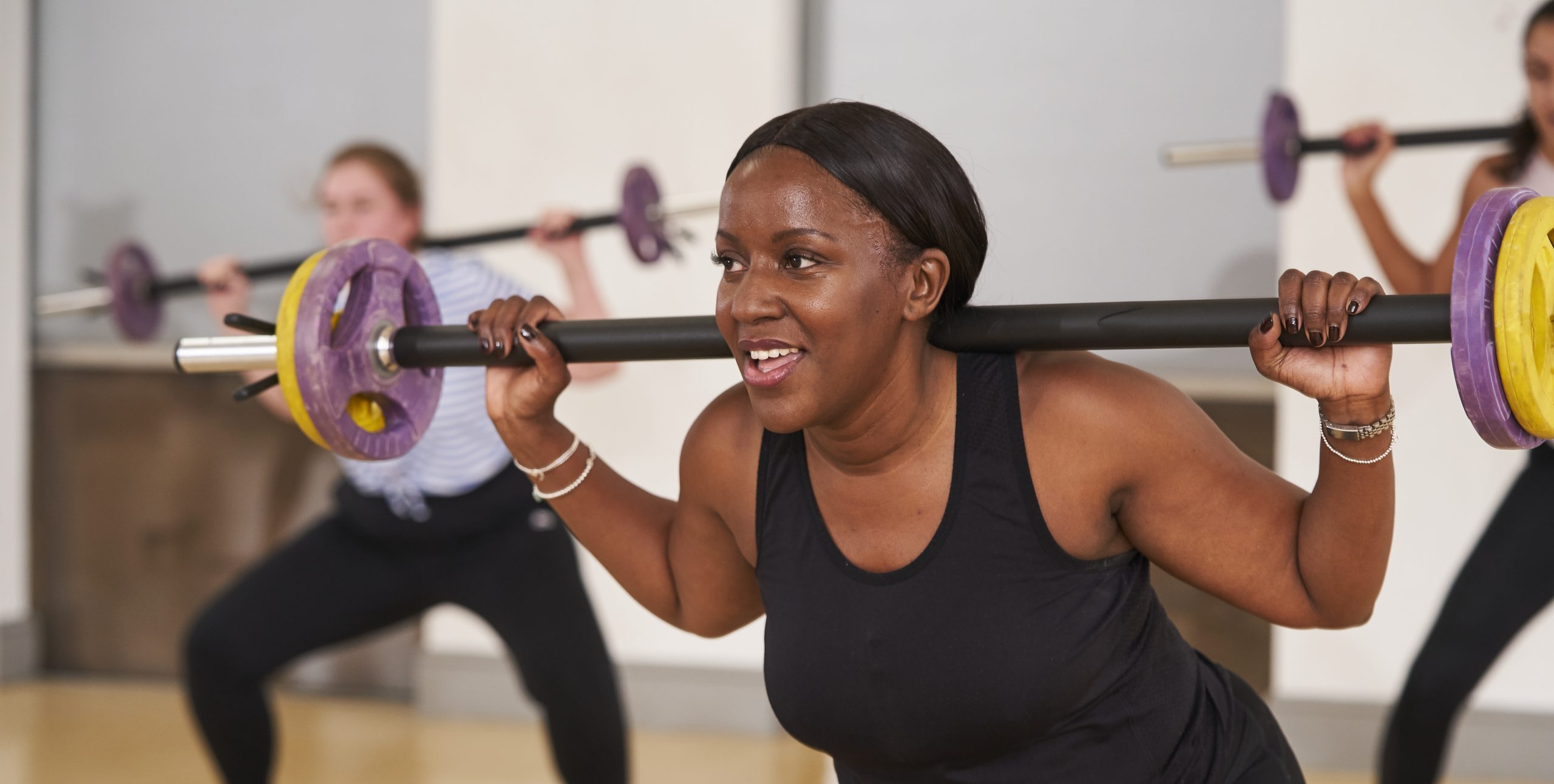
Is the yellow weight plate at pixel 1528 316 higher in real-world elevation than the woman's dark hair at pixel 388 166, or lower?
lower

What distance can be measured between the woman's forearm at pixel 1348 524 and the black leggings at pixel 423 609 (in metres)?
1.46

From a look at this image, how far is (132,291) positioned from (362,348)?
246cm

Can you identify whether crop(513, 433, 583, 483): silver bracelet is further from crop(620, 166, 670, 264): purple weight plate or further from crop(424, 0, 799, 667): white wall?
crop(424, 0, 799, 667): white wall

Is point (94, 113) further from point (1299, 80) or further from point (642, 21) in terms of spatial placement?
point (1299, 80)

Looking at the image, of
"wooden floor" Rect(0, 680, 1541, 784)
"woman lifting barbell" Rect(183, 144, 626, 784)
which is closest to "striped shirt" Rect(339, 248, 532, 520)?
"woman lifting barbell" Rect(183, 144, 626, 784)

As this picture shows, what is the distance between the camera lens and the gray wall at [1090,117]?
366 cm

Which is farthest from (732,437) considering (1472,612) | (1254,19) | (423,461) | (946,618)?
(1254,19)

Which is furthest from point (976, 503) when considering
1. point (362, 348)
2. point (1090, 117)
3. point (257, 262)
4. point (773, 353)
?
point (257, 262)

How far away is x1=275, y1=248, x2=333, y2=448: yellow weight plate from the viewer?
65.2 inches

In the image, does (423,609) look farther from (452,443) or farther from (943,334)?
(943,334)

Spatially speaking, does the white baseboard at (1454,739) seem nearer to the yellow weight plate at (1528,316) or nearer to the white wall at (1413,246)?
the white wall at (1413,246)

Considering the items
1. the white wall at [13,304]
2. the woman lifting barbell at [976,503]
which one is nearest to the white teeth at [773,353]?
the woman lifting barbell at [976,503]

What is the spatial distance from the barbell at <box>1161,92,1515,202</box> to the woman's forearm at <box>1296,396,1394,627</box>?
6.06ft

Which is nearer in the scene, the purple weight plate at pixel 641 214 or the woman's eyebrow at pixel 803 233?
the woman's eyebrow at pixel 803 233
